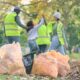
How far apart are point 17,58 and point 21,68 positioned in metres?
0.26

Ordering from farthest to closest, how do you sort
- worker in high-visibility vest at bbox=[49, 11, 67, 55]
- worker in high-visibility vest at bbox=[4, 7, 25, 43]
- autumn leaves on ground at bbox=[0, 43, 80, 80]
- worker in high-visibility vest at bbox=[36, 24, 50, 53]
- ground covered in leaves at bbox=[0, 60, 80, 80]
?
worker in high-visibility vest at bbox=[49, 11, 67, 55], worker in high-visibility vest at bbox=[36, 24, 50, 53], worker in high-visibility vest at bbox=[4, 7, 25, 43], autumn leaves on ground at bbox=[0, 43, 80, 80], ground covered in leaves at bbox=[0, 60, 80, 80]

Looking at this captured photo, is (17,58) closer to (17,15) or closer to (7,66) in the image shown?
(7,66)

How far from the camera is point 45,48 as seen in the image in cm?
1245

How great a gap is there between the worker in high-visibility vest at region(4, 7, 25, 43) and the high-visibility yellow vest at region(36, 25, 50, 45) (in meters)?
0.84

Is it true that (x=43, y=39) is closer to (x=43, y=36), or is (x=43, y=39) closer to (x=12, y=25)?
(x=43, y=36)

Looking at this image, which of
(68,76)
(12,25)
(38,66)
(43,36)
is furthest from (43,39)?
(38,66)

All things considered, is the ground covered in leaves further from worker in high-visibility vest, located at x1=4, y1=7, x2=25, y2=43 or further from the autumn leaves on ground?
worker in high-visibility vest, located at x1=4, y1=7, x2=25, y2=43

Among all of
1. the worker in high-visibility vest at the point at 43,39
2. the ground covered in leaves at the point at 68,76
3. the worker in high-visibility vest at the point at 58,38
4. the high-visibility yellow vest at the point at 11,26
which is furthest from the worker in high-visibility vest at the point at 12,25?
the ground covered in leaves at the point at 68,76

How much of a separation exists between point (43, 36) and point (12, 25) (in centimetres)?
132

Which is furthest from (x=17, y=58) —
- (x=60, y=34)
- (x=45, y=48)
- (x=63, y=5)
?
(x=63, y=5)

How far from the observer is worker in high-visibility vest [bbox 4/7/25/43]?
1153 cm

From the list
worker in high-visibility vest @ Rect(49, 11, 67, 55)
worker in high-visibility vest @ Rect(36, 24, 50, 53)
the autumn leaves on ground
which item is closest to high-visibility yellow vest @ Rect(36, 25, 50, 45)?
worker in high-visibility vest @ Rect(36, 24, 50, 53)

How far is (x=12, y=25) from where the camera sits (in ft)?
39.0

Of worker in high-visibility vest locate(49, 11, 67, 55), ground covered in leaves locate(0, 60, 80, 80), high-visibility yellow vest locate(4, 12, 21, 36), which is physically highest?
high-visibility yellow vest locate(4, 12, 21, 36)
